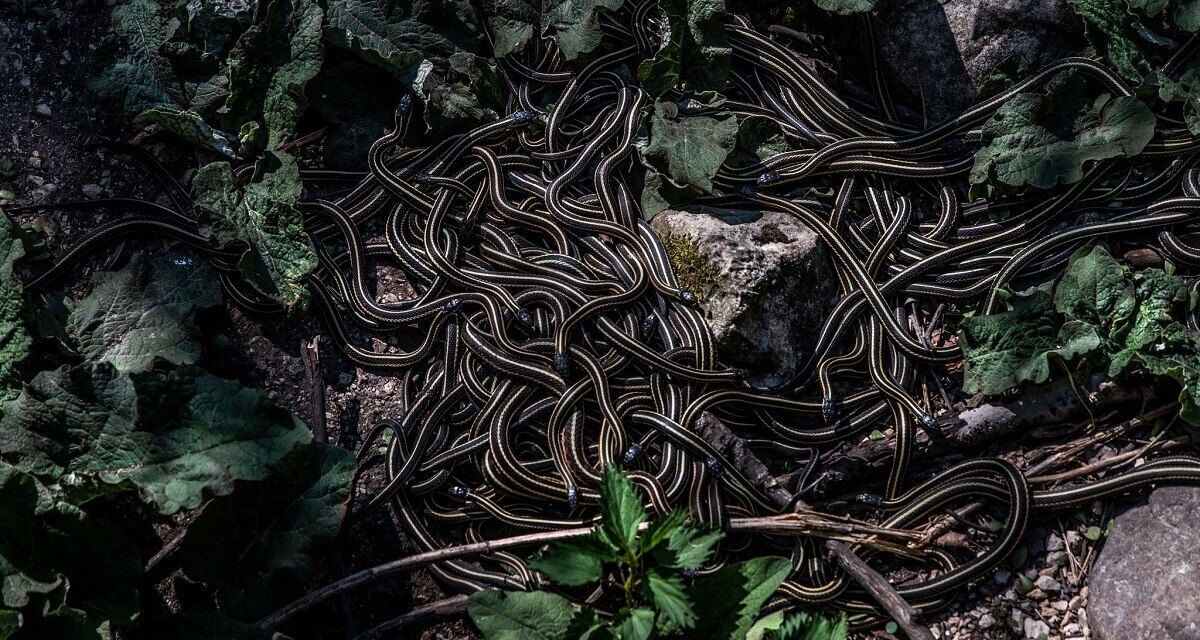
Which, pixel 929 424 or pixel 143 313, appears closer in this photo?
pixel 143 313

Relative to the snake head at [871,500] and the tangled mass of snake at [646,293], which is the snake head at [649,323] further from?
the snake head at [871,500]

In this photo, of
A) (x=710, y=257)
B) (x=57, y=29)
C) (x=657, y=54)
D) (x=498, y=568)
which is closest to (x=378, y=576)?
(x=498, y=568)

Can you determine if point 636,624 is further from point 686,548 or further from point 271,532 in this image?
point 271,532

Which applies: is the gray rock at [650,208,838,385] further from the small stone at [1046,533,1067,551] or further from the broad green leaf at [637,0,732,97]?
the small stone at [1046,533,1067,551]

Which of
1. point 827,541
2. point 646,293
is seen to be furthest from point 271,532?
point 827,541

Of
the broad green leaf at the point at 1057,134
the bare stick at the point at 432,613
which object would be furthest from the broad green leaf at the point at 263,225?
the broad green leaf at the point at 1057,134
